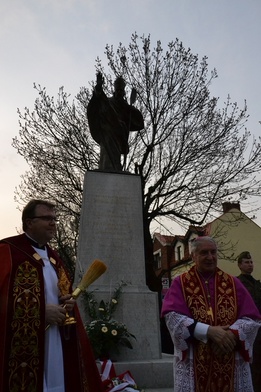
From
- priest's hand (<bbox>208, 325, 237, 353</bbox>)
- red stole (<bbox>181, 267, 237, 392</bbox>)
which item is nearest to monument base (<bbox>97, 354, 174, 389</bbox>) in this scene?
red stole (<bbox>181, 267, 237, 392</bbox>)

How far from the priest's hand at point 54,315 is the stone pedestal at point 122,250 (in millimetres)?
3967

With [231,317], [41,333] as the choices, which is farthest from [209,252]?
[41,333]

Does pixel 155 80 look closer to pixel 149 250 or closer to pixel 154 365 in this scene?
pixel 149 250

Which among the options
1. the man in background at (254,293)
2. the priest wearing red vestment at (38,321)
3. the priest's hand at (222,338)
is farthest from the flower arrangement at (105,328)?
the priest's hand at (222,338)

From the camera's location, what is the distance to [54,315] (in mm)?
3146

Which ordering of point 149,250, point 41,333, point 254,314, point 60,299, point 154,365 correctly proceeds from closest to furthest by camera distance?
point 41,333, point 60,299, point 254,314, point 154,365, point 149,250

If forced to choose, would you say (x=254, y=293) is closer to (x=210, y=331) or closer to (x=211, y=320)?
(x=211, y=320)

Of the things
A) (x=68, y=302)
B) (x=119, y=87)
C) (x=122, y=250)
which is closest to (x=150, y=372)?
(x=122, y=250)

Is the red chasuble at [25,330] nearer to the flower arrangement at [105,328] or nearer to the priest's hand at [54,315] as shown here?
the priest's hand at [54,315]

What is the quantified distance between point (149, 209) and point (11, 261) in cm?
1302

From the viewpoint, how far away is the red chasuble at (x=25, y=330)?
3.01 metres

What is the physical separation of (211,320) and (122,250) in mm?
4857

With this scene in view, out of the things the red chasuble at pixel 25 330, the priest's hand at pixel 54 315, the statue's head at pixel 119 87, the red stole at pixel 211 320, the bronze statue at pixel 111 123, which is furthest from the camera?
the statue's head at pixel 119 87

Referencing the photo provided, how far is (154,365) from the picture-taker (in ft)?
20.9
